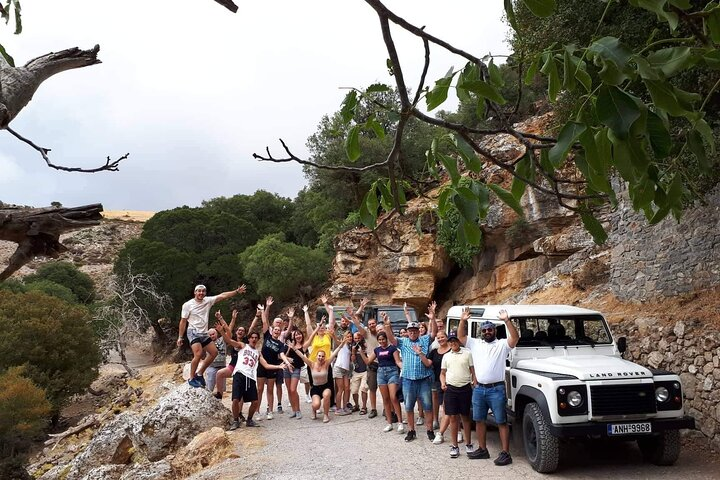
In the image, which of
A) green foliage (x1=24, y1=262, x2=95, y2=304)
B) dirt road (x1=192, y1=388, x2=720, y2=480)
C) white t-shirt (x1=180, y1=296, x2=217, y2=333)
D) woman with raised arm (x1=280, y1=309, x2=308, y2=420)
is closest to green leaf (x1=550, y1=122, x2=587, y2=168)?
dirt road (x1=192, y1=388, x2=720, y2=480)

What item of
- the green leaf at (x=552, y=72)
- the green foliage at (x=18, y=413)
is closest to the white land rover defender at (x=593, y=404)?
the green leaf at (x=552, y=72)

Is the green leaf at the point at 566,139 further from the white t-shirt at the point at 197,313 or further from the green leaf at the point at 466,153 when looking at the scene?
the white t-shirt at the point at 197,313

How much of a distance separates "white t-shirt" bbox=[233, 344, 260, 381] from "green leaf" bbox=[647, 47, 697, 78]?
31.4ft

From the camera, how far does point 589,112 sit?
4.80 feet

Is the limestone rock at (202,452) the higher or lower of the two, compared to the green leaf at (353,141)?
lower

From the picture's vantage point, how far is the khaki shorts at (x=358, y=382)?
37.4 ft

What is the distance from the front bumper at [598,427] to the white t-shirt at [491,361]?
97cm

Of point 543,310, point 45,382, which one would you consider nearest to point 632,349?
point 543,310

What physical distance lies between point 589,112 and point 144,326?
107ft

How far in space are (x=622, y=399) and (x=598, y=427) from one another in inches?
19.0

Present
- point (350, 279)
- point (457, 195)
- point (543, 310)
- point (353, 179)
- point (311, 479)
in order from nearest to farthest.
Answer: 1. point (457, 195)
2. point (311, 479)
3. point (543, 310)
4. point (350, 279)
5. point (353, 179)

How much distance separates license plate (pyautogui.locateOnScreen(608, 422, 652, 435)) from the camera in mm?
6520

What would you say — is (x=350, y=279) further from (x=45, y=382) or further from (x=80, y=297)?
(x=80, y=297)

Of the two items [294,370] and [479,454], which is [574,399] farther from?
[294,370]
